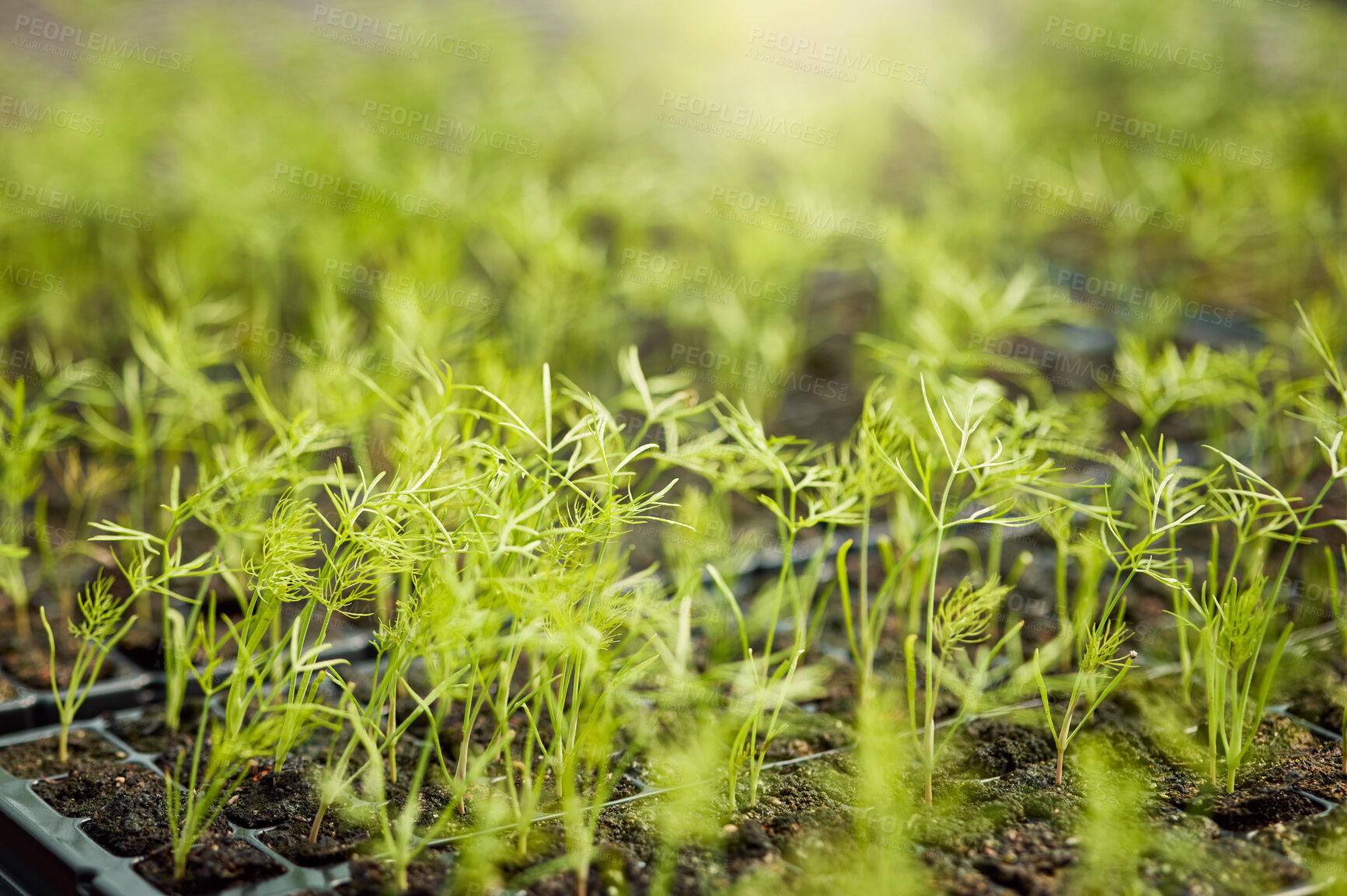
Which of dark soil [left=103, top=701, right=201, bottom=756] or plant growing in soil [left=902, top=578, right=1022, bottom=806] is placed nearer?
plant growing in soil [left=902, top=578, right=1022, bottom=806]

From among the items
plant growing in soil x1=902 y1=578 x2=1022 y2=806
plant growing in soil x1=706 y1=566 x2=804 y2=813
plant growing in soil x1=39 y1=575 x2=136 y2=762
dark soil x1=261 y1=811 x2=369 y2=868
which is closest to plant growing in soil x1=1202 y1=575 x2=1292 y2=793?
plant growing in soil x1=902 y1=578 x2=1022 y2=806

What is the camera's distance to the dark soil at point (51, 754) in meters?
1.88

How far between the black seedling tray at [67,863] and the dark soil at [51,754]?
5 cm

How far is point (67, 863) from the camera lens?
1.60 metres

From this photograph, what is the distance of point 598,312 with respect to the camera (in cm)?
346

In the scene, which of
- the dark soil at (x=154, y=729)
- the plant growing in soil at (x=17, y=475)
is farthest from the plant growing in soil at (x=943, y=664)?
the plant growing in soil at (x=17, y=475)

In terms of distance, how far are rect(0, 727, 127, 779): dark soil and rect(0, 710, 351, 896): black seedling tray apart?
0.05m

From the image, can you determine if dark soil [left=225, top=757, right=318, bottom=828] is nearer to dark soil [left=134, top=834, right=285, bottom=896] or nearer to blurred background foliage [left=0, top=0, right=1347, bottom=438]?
dark soil [left=134, top=834, right=285, bottom=896]

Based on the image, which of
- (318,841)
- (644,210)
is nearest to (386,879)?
(318,841)

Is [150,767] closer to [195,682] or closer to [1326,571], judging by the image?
[195,682]

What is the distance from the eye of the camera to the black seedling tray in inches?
60.9

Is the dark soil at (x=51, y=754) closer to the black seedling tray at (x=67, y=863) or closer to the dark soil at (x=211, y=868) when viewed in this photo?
the black seedling tray at (x=67, y=863)

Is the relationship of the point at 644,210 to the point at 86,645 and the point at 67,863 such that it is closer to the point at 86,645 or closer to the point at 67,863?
the point at 86,645

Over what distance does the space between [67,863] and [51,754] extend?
40cm
